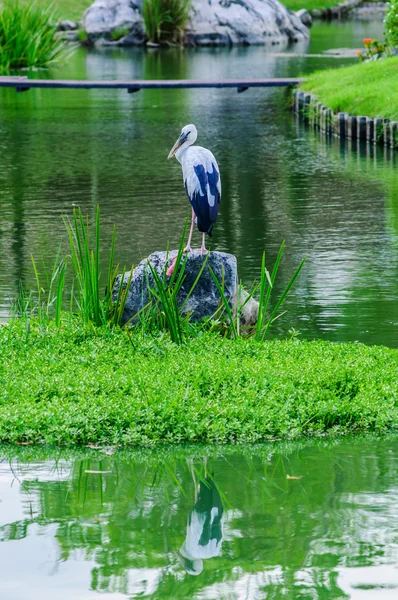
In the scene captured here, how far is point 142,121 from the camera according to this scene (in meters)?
24.0

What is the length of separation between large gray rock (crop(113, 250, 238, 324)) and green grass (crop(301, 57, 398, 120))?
12.0 m

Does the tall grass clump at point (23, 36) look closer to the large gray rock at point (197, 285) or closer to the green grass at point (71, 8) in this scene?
the green grass at point (71, 8)

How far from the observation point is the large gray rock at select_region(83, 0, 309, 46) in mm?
45094

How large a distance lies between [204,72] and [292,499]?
2797 centimetres

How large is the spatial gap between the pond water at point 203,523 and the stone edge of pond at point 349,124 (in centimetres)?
1467

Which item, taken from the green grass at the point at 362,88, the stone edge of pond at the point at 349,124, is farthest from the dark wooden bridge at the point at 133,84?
the stone edge of pond at the point at 349,124

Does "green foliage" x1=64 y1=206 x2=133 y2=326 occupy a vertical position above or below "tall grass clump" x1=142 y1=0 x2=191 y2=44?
below

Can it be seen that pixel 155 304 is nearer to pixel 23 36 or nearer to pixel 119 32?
pixel 23 36

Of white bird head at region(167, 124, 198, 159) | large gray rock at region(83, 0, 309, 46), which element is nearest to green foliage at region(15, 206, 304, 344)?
white bird head at region(167, 124, 198, 159)

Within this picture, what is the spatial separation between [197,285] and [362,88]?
559 inches

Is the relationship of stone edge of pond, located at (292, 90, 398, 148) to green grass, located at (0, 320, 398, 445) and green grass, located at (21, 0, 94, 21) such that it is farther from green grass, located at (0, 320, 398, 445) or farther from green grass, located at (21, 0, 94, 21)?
green grass, located at (21, 0, 94, 21)

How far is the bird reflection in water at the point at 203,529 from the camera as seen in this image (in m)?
5.15

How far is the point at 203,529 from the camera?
548 cm

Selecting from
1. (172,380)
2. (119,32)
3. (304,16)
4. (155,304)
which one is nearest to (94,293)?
(155,304)
